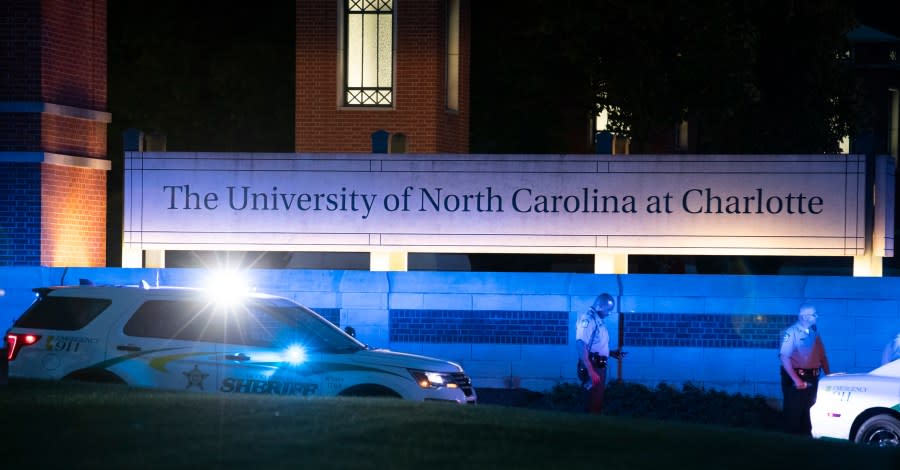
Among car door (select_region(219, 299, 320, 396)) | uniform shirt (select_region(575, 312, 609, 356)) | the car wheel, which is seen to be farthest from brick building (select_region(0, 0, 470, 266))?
the car wheel

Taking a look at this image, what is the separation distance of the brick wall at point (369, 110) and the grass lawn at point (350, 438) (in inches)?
492

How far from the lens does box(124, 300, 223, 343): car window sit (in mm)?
13852

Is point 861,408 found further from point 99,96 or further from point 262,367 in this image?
point 99,96

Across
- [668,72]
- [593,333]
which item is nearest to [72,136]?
[593,333]

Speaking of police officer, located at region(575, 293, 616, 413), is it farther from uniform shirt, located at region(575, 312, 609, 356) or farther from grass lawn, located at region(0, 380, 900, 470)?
grass lawn, located at region(0, 380, 900, 470)

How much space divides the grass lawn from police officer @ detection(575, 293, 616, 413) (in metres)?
4.71

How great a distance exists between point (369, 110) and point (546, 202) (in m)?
5.74

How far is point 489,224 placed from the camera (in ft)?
64.7

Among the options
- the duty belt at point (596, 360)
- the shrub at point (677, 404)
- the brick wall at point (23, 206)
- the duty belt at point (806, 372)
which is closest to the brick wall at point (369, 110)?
the brick wall at point (23, 206)

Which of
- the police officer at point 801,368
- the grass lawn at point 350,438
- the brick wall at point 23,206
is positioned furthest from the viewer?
the brick wall at point 23,206

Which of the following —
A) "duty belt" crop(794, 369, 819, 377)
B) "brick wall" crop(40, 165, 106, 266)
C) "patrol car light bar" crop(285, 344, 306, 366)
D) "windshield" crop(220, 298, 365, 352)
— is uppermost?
"brick wall" crop(40, 165, 106, 266)

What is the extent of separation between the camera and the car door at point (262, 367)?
13.6m

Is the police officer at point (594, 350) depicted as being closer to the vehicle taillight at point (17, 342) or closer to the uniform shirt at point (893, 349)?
the uniform shirt at point (893, 349)

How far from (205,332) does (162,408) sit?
267cm
